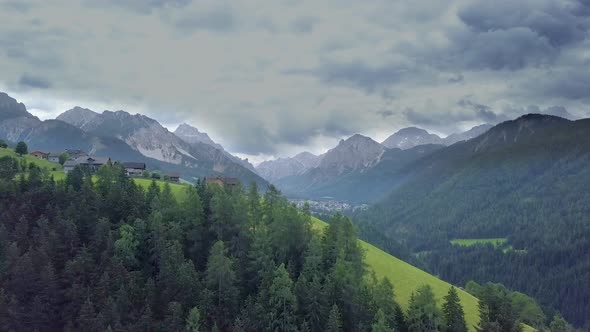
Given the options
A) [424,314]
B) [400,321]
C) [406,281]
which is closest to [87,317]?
[400,321]

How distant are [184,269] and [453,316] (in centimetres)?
4780

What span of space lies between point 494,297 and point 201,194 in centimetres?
6710

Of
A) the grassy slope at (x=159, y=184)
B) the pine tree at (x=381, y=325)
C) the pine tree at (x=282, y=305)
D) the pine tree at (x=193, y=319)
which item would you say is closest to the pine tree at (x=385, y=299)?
the pine tree at (x=381, y=325)

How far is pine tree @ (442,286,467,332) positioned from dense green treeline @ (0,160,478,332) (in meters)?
0.28

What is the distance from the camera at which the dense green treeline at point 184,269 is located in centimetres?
7944

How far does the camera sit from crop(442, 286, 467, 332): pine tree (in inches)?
3209

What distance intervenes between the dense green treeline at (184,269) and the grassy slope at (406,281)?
342 inches

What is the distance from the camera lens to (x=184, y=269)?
82.2 meters

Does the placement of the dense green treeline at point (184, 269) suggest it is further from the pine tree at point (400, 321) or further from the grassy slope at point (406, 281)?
the grassy slope at point (406, 281)

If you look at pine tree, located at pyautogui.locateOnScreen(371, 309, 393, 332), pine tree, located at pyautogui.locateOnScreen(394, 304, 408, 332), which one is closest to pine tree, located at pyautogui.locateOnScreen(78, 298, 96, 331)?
pine tree, located at pyautogui.locateOnScreen(371, 309, 393, 332)

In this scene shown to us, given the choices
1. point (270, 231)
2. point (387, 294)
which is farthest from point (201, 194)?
point (387, 294)

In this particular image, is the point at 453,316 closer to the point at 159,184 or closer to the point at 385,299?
the point at 385,299

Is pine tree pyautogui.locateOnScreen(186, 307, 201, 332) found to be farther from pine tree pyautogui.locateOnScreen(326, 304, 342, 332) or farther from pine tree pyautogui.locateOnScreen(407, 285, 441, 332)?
pine tree pyautogui.locateOnScreen(407, 285, 441, 332)

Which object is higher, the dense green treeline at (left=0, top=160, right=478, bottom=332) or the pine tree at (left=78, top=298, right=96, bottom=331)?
the dense green treeline at (left=0, top=160, right=478, bottom=332)
